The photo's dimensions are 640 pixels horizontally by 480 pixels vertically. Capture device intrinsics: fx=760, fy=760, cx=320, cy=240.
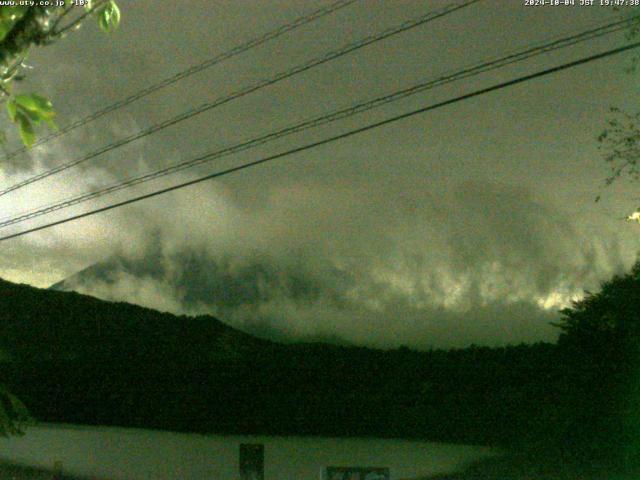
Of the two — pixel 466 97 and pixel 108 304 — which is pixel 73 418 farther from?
pixel 466 97

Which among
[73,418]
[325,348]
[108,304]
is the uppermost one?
[108,304]

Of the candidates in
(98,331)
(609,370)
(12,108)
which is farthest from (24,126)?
(98,331)

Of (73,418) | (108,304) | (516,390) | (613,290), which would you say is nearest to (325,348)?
(516,390)

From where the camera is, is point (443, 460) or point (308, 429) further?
point (308, 429)

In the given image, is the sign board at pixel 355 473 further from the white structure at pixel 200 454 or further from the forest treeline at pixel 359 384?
the forest treeline at pixel 359 384

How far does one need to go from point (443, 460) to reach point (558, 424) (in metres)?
2.17

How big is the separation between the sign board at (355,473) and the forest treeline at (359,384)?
5183 mm

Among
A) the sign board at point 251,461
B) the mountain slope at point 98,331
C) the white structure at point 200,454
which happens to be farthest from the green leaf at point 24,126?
the mountain slope at point 98,331

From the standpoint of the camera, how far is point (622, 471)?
1262 cm

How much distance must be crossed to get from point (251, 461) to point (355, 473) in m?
3.74

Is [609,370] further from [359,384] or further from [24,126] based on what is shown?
[24,126]

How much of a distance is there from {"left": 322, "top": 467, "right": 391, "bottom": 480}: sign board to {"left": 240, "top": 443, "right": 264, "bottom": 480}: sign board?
325 centimetres

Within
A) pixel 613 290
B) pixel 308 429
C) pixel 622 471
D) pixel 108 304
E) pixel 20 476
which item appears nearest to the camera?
pixel 622 471

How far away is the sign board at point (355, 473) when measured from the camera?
919 centimetres
